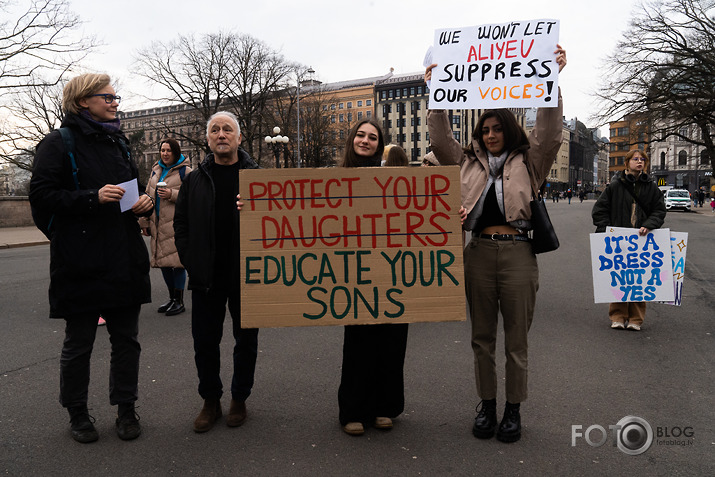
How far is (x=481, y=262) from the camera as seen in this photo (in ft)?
10.8

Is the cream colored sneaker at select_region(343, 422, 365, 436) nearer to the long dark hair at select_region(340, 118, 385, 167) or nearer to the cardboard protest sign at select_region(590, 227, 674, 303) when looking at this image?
the long dark hair at select_region(340, 118, 385, 167)

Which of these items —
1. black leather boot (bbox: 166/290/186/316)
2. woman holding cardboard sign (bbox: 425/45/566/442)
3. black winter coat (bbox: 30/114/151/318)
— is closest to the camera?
black winter coat (bbox: 30/114/151/318)

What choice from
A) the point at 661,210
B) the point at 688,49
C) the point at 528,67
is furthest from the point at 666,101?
the point at 528,67

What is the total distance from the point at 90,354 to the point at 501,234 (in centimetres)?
251

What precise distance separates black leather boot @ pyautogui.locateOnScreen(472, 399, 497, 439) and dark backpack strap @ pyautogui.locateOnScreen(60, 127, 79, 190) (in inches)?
105

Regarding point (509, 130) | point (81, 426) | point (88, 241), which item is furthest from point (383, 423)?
point (88, 241)

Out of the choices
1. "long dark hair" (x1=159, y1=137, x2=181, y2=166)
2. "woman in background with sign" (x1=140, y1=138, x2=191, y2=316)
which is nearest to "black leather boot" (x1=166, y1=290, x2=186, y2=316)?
"woman in background with sign" (x1=140, y1=138, x2=191, y2=316)

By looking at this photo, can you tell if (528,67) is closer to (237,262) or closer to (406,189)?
(406,189)

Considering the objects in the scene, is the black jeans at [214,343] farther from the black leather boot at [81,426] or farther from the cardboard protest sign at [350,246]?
the black leather boot at [81,426]

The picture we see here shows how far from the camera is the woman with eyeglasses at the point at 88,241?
3.12 meters

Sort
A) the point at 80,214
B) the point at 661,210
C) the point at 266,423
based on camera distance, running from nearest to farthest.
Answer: the point at 80,214
the point at 266,423
the point at 661,210

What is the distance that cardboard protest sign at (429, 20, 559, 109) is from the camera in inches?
126

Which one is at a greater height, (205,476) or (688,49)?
(688,49)

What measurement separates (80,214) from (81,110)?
0.61 meters
